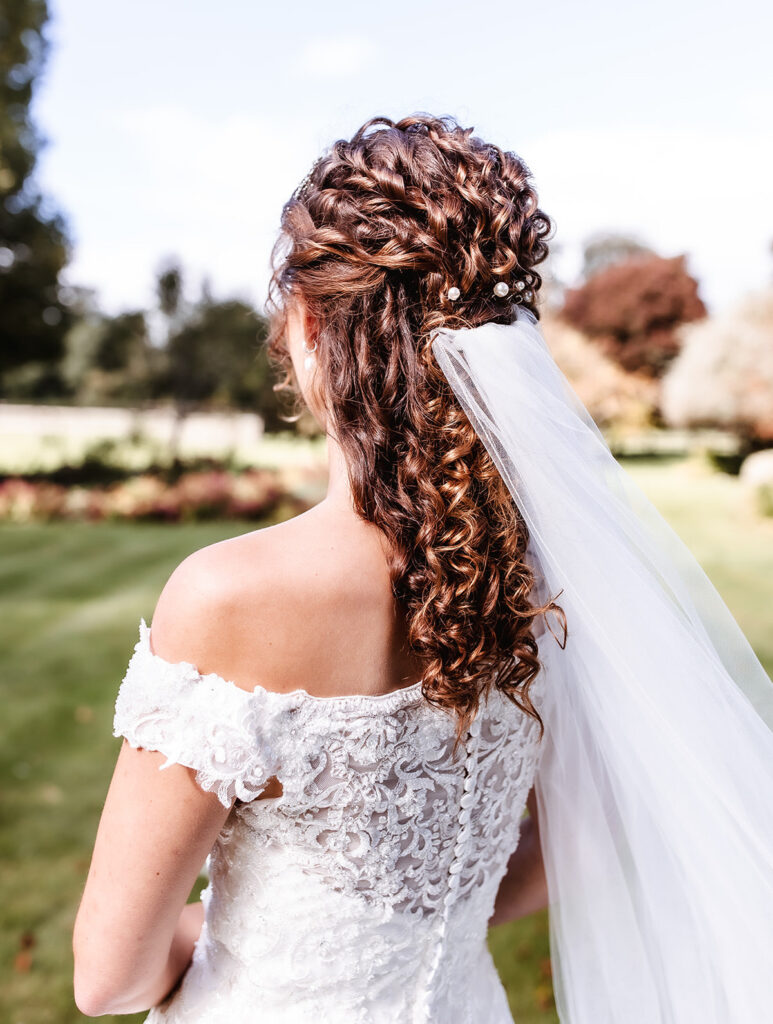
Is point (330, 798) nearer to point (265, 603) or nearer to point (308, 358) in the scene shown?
point (265, 603)

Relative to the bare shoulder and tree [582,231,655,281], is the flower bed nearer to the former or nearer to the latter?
the bare shoulder

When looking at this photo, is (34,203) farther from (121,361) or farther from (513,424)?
(513,424)

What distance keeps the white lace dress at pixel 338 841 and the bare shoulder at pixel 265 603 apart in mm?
32

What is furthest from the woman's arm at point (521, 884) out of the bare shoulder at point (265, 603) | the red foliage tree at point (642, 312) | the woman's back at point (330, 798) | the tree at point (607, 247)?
the tree at point (607, 247)

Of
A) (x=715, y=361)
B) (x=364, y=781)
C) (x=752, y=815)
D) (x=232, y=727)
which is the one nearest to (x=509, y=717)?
(x=364, y=781)

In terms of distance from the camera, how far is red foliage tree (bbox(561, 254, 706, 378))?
22141mm

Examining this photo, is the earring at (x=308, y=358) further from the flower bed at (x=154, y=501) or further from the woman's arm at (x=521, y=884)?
the flower bed at (x=154, y=501)

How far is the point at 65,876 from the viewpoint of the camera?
12.9 feet

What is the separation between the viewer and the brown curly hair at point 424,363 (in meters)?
1.16

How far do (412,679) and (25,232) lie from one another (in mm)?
17632

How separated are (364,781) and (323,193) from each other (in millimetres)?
942

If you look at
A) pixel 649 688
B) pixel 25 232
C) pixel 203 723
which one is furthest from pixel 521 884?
pixel 25 232

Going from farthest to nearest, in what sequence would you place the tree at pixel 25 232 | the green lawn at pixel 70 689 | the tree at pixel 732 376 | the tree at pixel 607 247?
the tree at pixel 607 247 < the tree at pixel 732 376 < the tree at pixel 25 232 < the green lawn at pixel 70 689

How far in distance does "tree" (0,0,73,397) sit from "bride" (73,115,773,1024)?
48.5ft
